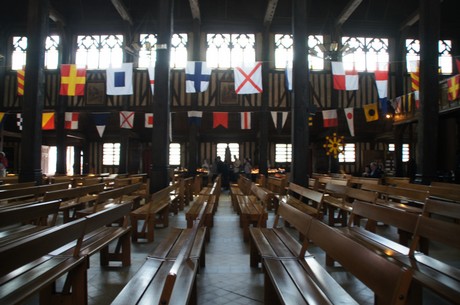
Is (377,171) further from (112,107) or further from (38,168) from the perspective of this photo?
(112,107)

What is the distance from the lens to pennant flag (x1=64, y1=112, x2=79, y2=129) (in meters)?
15.4

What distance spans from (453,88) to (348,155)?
8.06 m

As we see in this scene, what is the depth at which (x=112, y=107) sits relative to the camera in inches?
665

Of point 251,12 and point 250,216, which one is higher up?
point 251,12

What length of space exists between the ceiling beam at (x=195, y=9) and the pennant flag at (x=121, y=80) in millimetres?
4229

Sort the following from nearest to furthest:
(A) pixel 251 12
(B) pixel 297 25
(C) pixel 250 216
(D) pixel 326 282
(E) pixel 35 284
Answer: (E) pixel 35 284 < (D) pixel 326 282 < (C) pixel 250 216 < (B) pixel 297 25 < (A) pixel 251 12

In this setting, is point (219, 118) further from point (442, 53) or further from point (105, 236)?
point (442, 53)

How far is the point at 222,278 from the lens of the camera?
11.4 feet

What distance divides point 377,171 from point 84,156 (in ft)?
48.7

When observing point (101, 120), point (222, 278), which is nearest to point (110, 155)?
point (101, 120)

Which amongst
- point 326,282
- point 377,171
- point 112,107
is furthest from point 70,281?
point 112,107

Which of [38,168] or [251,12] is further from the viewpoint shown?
[251,12]

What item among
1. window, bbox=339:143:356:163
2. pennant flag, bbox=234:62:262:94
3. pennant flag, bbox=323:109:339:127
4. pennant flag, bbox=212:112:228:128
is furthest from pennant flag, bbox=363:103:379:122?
pennant flag, bbox=212:112:228:128

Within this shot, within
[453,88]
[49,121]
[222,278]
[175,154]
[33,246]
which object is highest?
[453,88]
